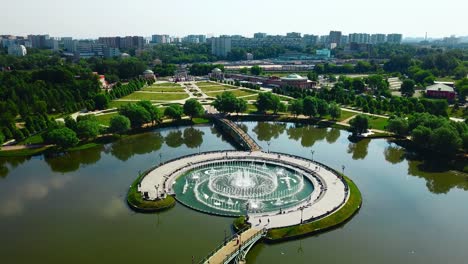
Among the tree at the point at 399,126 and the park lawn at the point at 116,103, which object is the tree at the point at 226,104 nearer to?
the park lawn at the point at 116,103

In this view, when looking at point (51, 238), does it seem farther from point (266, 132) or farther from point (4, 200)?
point (266, 132)

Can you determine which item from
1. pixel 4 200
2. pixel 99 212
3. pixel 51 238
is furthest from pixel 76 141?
pixel 51 238

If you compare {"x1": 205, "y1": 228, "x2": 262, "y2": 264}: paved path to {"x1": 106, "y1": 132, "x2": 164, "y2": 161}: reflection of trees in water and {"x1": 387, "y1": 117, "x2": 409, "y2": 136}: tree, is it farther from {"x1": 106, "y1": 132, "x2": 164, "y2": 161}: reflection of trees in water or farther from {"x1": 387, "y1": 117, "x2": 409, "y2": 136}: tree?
{"x1": 387, "y1": 117, "x2": 409, "y2": 136}: tree

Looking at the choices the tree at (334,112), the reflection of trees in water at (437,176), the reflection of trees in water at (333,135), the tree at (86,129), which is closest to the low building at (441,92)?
the tree at (334,112)

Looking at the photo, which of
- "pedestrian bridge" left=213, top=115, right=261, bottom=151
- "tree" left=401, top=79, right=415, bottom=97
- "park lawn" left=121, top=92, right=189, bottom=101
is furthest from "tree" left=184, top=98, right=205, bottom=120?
"tree" left=401, top=79, right=415, bottom=97

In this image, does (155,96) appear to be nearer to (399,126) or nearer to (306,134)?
(306,134)

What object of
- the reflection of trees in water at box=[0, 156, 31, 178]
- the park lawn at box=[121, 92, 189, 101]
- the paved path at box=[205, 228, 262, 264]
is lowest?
the reflection of trees in water at box=[0, 156, 31, 178]
